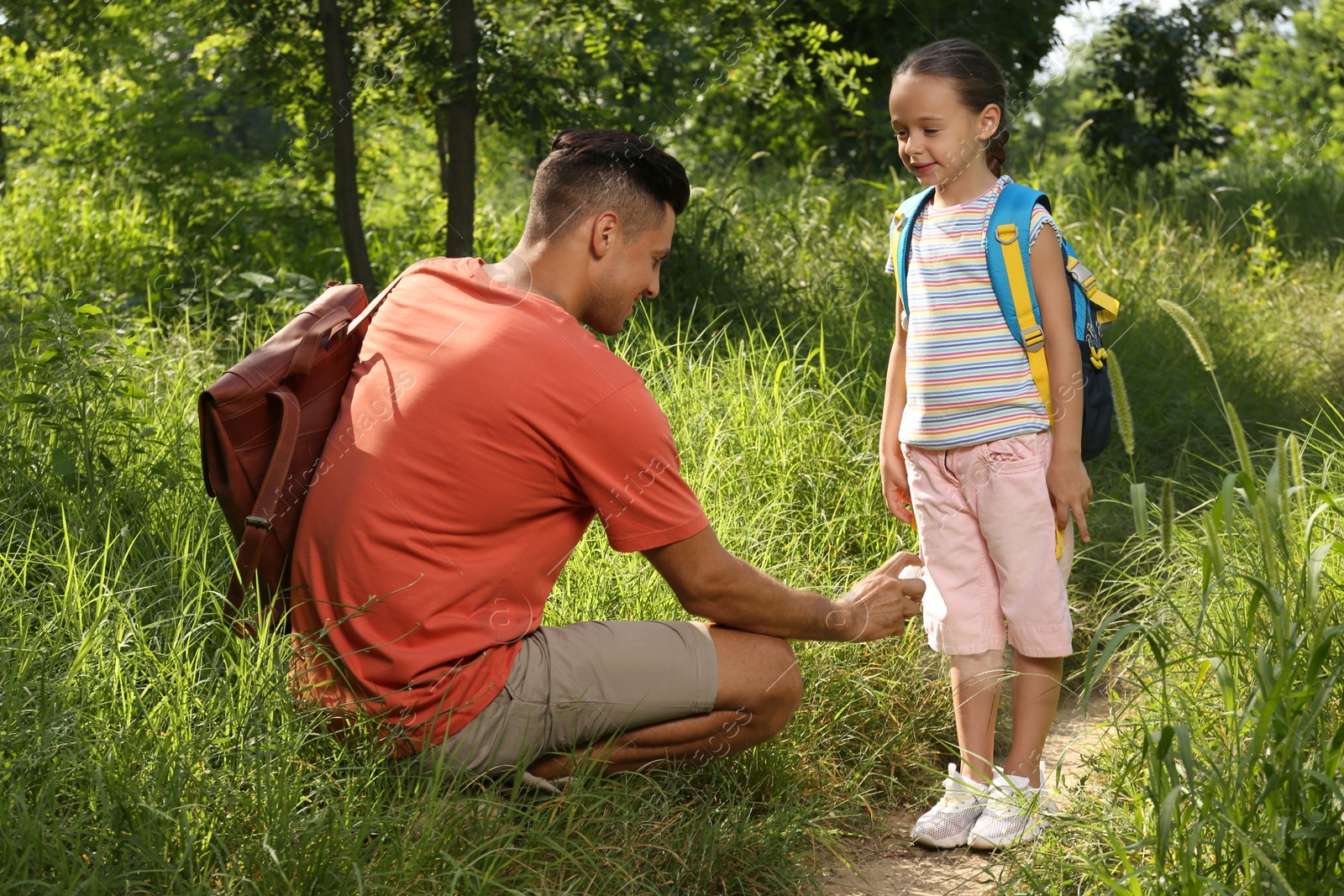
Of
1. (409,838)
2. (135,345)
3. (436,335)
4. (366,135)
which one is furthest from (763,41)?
(409,838)

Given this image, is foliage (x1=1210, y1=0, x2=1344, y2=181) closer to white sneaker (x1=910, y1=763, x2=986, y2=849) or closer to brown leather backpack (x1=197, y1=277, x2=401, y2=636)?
white sneaker (x1=910, y1=763, x2=986, y2=849)

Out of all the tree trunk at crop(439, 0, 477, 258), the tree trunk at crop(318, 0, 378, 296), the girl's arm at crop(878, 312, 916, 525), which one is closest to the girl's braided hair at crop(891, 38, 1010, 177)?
the girl's arm at crop(878, 312, 916, 525)

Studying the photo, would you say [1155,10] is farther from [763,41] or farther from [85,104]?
[85,104]

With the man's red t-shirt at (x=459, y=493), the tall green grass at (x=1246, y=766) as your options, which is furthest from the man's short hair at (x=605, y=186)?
the tall green grass at (x=1246, y=766)

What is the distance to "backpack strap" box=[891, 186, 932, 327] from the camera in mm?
2896

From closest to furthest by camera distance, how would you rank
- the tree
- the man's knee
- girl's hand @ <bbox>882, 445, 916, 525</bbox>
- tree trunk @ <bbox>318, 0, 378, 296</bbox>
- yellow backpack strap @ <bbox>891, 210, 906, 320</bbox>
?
the man's knee → yellow backpack strap @ <bbox>891, 210, 906, 320</bbox> → girl's hand @ <bbox>882, 445, 916, 525</bbox> → tree trunk @ <bbox>318, 0, 378, 296</bbox> → the tree

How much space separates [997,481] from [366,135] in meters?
5.12

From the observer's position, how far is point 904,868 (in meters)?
2.76

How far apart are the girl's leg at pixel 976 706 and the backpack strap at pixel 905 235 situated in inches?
33.1

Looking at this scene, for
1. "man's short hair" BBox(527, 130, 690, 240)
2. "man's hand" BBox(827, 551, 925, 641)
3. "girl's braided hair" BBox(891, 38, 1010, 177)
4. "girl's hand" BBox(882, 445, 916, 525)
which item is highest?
"girl's braided hair" BBox(891, 38, 1010, 177)

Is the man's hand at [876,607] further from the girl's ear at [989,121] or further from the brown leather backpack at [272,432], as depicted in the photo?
the brown leather backpack at [272,432]

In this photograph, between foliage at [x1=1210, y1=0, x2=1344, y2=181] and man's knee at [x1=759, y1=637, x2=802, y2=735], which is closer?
man's knee at [x1=759, y1=637, x2=802, y2=735]

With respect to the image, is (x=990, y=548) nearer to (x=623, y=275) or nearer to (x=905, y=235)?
(x=905, y=235)

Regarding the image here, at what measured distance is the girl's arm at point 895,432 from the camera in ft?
9.90
